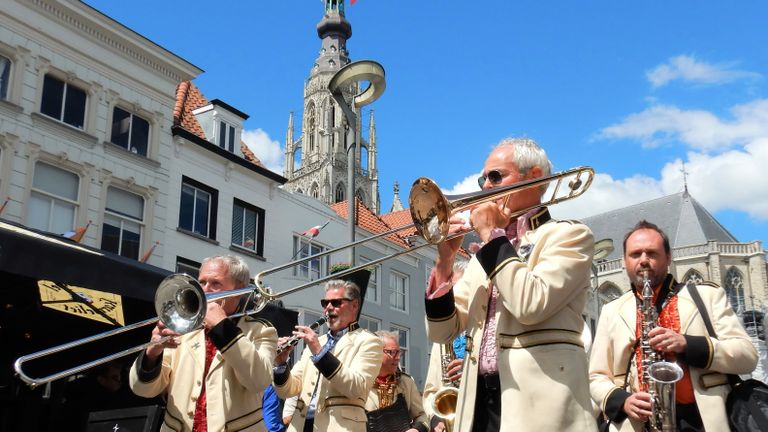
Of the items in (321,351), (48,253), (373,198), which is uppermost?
(373,198)

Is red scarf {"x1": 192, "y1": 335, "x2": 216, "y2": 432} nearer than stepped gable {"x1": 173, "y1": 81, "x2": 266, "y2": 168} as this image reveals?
Yes

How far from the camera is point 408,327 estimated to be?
102 feet

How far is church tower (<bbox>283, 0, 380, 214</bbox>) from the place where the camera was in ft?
325

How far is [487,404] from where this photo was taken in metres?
3.46

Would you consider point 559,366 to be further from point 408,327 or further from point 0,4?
point 408,327

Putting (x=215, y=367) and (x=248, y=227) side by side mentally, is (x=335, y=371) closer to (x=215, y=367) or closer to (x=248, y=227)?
(x=215, y=367)

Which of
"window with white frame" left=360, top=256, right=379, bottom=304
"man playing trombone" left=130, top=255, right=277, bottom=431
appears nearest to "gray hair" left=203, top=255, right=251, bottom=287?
"man playing trombone" left=130, top=255, right=277, bottom=431

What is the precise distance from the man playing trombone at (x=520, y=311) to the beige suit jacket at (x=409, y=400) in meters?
3.33

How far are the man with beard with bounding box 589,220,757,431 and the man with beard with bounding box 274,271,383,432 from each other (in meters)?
1.94

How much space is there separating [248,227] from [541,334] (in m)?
21.4

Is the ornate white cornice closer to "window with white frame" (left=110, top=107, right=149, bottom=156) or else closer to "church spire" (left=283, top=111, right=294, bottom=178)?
"window with white frame" (left=110, top=107, right=149, bottom=156)

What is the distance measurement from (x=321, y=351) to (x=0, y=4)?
16065 millimetres

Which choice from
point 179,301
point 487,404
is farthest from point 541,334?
point 179,301

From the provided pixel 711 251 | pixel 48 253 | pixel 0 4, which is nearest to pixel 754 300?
pixel 711 251
